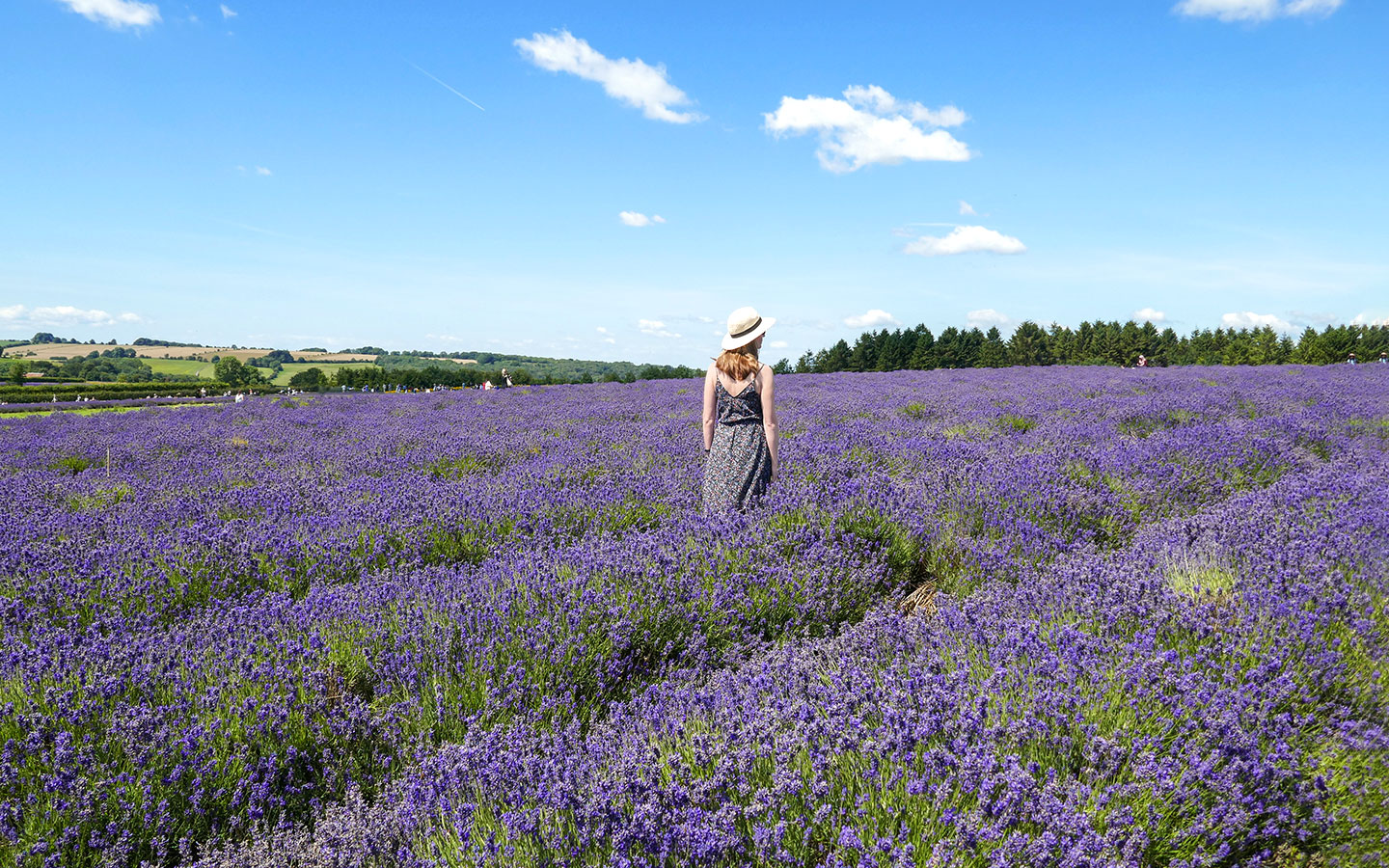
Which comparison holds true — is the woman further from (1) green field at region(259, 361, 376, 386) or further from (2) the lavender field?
(1) green field at region(259, 361, 376, 386)

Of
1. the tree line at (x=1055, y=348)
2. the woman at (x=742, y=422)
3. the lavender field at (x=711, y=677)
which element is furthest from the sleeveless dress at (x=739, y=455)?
the tree line at (x=1055, y=348)

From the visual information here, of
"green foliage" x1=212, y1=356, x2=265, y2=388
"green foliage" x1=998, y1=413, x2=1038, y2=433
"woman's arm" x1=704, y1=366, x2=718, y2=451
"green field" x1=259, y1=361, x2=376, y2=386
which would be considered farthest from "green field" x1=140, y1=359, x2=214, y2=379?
"woman's arm" x1=704, y1=366, x2=718, y2=451

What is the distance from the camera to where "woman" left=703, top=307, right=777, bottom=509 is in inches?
162

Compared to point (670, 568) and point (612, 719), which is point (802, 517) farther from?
point (612, 719)

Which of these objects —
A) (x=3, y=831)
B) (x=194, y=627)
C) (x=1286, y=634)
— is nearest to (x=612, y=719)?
(x=3, y=831)

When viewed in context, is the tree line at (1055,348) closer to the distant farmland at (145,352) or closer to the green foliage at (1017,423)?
the green foliage at (1017,423)

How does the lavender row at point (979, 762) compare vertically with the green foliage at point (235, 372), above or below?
below

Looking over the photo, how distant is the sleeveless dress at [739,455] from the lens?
4102 millimetres

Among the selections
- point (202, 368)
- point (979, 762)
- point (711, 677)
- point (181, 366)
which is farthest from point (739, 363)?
point (202, 368)

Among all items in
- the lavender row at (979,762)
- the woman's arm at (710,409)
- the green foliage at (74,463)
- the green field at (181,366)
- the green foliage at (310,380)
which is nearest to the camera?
the lavender row at (979,762)

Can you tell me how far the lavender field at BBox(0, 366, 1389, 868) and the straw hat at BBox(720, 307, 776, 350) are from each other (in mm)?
906

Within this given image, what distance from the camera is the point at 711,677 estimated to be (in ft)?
8.02

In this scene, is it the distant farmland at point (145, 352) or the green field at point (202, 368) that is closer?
the green field at point (202, 368)

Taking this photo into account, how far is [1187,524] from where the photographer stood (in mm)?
3336
